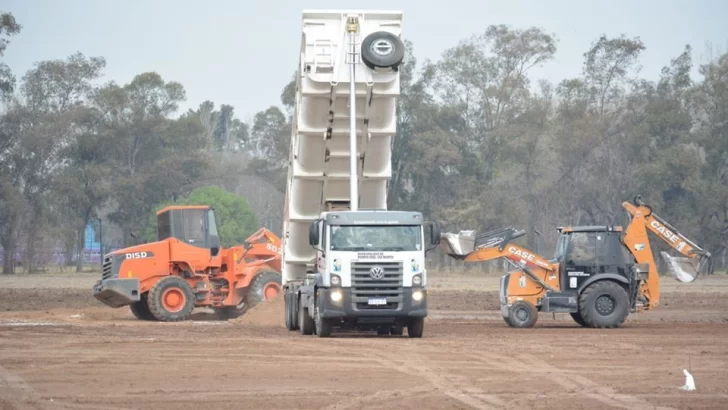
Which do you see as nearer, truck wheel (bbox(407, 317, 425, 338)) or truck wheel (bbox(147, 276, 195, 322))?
truck wheel (bbox(407, 317, 425, 338))

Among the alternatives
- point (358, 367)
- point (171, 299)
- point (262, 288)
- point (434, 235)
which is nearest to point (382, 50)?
point (434, 235)

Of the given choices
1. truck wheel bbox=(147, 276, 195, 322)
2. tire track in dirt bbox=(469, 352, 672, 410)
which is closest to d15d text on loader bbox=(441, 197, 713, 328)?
truck wheel bbox=(147, 276, 195, 322)

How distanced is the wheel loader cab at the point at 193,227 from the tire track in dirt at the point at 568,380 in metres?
14.0

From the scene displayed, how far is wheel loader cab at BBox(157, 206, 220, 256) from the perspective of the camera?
32.2 m

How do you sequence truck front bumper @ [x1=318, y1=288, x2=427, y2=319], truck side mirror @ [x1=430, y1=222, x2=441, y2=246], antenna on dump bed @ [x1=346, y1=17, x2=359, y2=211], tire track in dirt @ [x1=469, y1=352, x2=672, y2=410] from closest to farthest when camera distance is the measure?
tire track in dirt @ [x1=469, y1=352, x2=672, y2=410], truck front bumper @ [x1=318, y1=288, x2=427, y2=319], truck side mirror @ [x1=430, y1=222, x2=441, y2=246], antenna on dump bed @ [x1=346, y1=17, x2=359, y2=211]

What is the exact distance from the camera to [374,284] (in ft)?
74.5

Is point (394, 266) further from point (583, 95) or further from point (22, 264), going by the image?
point (22, 264)

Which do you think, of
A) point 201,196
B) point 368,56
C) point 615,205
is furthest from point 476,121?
point 368,56

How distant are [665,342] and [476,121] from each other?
57258mm

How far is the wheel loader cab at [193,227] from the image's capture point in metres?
32.2

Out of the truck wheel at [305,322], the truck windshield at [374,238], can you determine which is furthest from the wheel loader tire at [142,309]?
the truck windshield at [374,238]

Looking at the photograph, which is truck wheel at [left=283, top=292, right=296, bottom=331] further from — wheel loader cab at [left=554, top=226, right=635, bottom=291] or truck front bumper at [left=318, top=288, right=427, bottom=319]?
wheel loader cab at [left=554, top=226, right=635, bottom=291]

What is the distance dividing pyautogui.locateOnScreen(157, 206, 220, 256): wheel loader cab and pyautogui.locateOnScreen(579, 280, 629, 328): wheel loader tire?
10.1m

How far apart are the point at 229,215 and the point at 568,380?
195 ft
